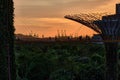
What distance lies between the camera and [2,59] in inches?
396

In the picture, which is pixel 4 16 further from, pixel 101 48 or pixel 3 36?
pixel 101 48

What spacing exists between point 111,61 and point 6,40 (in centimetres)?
856

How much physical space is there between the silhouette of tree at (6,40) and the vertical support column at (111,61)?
8.13 meters

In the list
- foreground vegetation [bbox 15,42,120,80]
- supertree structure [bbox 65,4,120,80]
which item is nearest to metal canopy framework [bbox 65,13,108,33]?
supertree structure [bbox 65,4,120,80]

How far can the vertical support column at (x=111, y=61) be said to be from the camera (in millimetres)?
18109

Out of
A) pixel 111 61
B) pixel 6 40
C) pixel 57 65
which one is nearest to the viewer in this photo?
pixel 6 40

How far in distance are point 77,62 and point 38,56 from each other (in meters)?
2.35

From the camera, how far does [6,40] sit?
10094 mm

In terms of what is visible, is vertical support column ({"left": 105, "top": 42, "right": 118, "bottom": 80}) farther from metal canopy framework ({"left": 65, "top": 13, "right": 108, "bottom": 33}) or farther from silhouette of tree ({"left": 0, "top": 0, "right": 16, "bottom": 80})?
silhouette of tree ({"left": 0, "top": 0, "right": 16, "bottom": 80})

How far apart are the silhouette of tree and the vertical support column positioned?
813cm

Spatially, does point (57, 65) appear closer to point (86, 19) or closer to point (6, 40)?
point (86, 19)

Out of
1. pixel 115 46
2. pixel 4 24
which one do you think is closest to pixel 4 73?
pixel 4 24

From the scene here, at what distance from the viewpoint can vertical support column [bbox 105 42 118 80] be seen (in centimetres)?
1811

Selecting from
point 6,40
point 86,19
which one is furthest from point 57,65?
point 6,40
